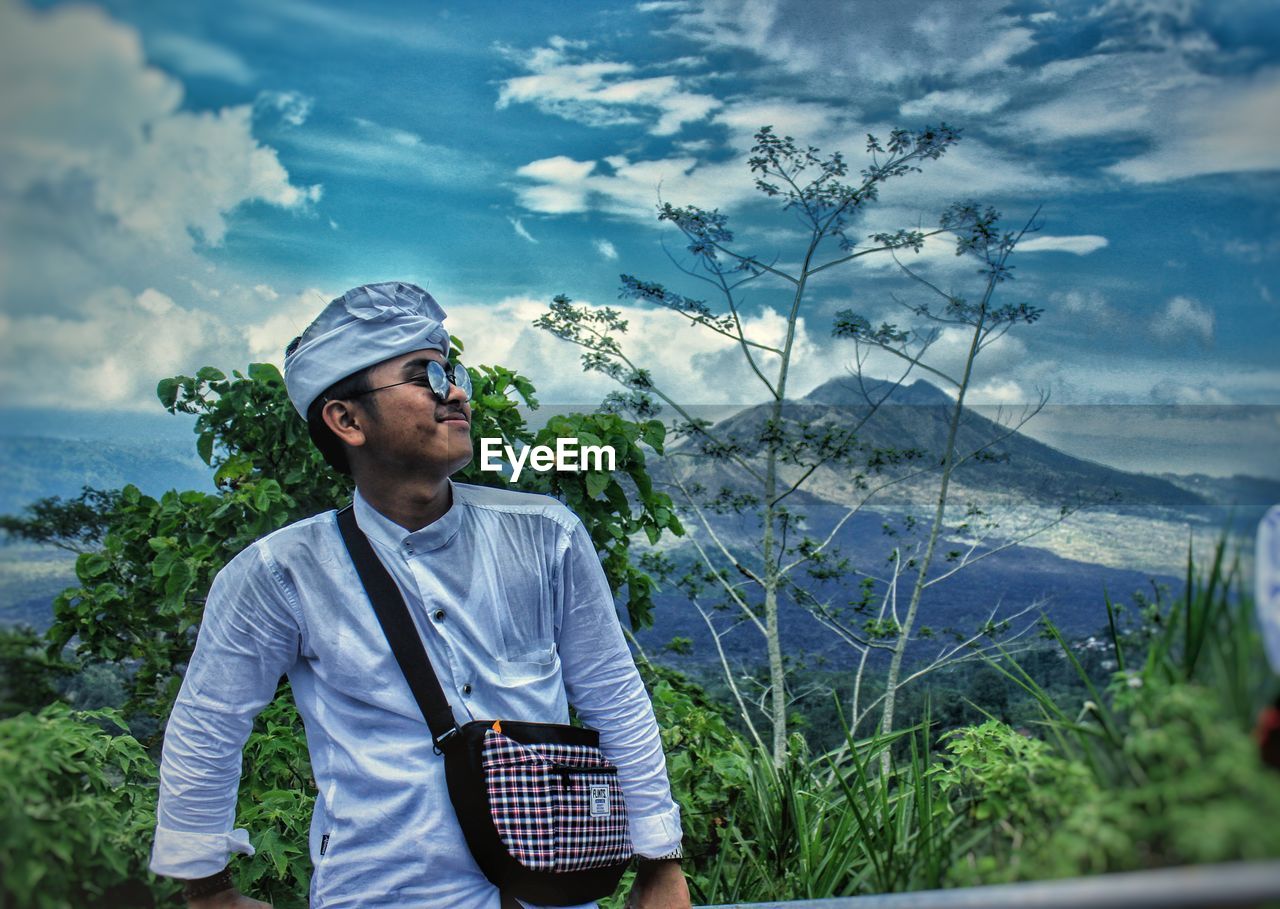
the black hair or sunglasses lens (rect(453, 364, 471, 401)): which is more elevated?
sunglasses lens (rect(453, 364, 471, 401))

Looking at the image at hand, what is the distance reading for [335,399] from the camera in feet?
7.81

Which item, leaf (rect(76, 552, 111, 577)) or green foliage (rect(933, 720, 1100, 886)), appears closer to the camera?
green foliage (rect(933, 720, 1100, 886))

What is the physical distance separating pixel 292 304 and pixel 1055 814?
2.56 meters

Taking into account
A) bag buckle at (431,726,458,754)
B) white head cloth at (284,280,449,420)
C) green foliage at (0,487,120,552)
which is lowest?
bag buckle at (431,726,458,754)

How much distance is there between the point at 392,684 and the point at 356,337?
64 cm

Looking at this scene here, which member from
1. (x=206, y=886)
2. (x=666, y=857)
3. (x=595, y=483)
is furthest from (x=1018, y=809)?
(x=595, y=483)

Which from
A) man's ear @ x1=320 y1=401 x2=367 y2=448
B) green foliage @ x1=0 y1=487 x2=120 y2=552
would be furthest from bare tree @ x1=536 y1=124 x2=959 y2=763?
man's ear @ x1=320 y1=401 x2=367 y2=448

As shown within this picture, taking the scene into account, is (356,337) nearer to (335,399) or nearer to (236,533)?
(335,399)

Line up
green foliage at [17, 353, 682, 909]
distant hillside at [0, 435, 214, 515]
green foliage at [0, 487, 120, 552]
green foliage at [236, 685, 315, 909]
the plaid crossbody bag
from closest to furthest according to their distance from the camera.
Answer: the plaid crossbody bag
distant hillside at [0, 435, 214, 515]
green foliage at [0, 487, 120, 552]
green foliage at [236, 685, 315, 909]
green foliage at [17, 353, 682, 909]

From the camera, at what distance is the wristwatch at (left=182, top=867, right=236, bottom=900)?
2324 millimetres

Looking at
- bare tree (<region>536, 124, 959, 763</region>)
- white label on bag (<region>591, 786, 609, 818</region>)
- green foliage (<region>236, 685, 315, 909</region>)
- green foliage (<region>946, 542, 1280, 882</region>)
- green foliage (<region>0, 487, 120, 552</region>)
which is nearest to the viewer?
green foliage (<region>946, 542, 1280, 882</region>)

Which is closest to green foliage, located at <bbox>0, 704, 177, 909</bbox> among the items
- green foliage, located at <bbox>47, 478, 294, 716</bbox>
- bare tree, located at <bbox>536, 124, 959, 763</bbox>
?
green foliage, located at <bbox>47, 478, 294, 716</bbox>

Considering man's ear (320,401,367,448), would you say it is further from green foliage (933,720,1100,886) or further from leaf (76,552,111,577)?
leaf (76,552,111,577)

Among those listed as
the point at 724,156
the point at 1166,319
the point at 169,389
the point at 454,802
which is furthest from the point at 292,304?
the point at 1166,319
